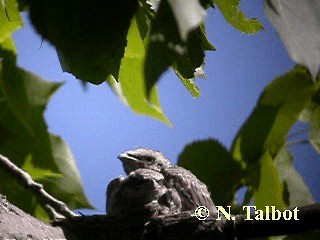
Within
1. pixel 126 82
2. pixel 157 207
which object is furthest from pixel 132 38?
pixel 157 207

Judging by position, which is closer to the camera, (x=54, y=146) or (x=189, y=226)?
(x=189, y=226)

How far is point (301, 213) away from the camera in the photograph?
22 centimetres

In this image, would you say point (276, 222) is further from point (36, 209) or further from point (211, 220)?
point (36, 209)

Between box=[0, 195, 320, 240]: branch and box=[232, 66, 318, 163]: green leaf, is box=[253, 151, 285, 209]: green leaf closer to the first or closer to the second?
box=[232, 66, 318, 163]: green leaf

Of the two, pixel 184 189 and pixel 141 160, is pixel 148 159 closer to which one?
pixel 141 160

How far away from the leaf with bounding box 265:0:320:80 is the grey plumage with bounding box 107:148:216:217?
0.21 metres

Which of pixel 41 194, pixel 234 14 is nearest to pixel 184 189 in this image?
pixel 41 194

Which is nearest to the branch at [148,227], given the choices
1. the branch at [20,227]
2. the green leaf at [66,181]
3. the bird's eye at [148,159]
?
the branch at [20,227]

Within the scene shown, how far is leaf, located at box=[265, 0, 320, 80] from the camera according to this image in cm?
12

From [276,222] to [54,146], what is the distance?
24cm

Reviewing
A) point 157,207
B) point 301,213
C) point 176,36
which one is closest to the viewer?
point 176,36

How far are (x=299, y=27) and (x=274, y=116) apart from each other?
34cm

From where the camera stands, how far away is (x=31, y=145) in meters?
0.43

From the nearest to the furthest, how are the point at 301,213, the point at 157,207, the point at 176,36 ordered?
the point at 176,36 → the point at 301,213 → the point at 157,207
